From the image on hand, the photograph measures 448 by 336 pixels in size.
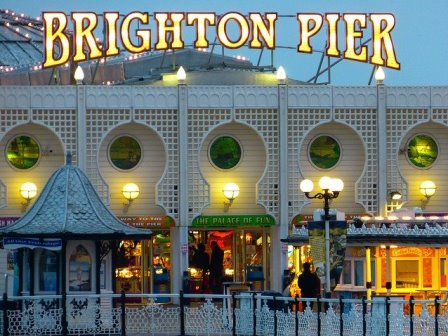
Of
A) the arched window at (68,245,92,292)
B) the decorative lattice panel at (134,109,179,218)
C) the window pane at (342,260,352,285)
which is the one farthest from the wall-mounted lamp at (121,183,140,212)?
the arched window at (68,245,92,292)

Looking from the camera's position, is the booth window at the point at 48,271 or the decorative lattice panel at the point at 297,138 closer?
the booth window at the point at 48,271

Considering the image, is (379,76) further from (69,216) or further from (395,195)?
(69,216)

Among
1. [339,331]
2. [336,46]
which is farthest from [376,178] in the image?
[339,331]

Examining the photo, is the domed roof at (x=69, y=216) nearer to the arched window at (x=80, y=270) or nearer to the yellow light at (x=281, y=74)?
the arched window at (x=80, y=270)

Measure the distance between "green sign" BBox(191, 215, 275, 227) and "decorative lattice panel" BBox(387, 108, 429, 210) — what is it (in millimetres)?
4395

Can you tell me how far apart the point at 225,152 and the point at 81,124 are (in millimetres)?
5068

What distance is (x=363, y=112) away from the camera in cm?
5369

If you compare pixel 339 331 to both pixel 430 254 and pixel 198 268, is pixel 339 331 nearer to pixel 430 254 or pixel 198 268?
pixel 430 254

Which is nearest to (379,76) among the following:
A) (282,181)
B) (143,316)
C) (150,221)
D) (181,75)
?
(282,181)

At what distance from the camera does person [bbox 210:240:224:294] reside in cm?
5394

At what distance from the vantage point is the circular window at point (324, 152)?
5419cm

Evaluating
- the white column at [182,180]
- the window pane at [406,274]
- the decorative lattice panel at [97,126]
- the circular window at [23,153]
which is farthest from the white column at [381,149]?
the circular window at [23,153]

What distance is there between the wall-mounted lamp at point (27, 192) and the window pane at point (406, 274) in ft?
47.7

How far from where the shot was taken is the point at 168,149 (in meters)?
52.8
